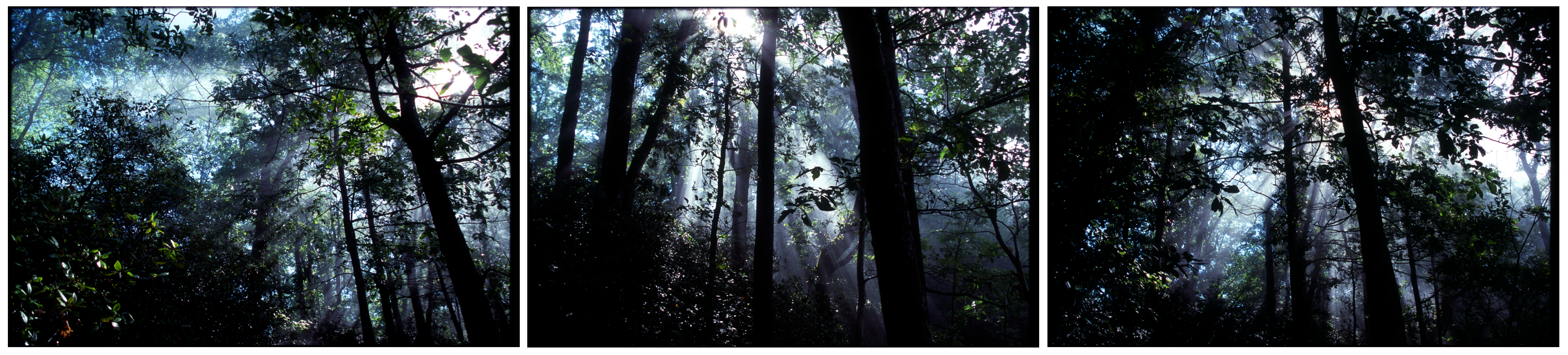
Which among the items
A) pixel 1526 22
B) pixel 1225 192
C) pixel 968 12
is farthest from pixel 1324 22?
pixel 968 12

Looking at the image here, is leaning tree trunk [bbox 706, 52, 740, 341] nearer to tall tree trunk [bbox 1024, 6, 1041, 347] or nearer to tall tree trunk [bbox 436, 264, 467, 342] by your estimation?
tall tree trunk [bbox 436, 264, 467, 342]

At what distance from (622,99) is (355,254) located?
6.99 ft

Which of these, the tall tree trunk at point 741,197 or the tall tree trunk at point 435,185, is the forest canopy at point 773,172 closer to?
the tall tree trunk at point 741,197

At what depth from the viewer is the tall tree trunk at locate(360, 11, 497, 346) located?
2.57 m

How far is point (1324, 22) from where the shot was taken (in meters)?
2.56

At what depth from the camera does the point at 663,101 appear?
428 cm

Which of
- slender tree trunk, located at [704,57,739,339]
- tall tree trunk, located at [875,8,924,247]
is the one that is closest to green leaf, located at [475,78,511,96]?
tall tree trunk, located at [875,8,924,247]

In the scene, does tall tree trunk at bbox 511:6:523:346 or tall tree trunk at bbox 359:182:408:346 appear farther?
tall tree trunk at bbox 359:182:408:346

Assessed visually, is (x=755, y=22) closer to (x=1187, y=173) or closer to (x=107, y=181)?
(x=1187, y=173)

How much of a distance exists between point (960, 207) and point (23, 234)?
15.1 ft

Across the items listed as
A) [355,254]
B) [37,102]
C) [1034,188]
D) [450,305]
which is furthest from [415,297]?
[1034,188]

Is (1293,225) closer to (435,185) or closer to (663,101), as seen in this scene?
(663,101)

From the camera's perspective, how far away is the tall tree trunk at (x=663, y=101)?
3.91 metres

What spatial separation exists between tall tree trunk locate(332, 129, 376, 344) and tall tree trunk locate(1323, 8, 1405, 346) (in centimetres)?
509
